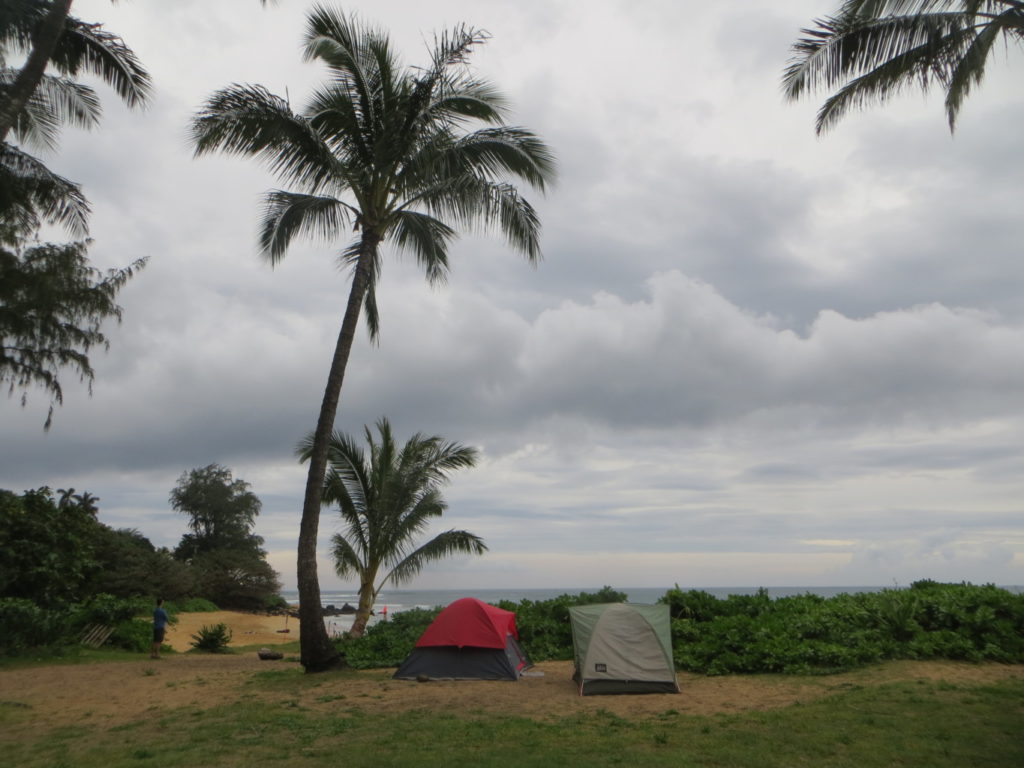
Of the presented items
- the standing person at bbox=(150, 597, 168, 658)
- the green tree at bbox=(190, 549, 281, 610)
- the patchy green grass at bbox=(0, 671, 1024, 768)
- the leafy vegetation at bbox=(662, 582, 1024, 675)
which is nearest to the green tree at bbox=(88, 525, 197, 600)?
the green tree at bbox=(190, 549, 281, 610)

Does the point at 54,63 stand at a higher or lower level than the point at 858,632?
higher

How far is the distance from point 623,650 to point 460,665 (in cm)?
317

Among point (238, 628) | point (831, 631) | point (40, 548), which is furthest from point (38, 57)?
point (238, 628)

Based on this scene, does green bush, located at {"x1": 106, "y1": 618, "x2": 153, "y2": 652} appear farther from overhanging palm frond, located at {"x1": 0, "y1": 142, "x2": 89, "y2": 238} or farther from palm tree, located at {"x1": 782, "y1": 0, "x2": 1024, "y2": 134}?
palm tree, located at {"x1": 782, "y1": 0, "x2": 1024, "y2": 134}

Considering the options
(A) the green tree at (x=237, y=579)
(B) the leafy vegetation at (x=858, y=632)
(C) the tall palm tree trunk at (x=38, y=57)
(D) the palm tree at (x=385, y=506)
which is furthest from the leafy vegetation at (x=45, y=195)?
(A) the green tree at (x=237, y=579)

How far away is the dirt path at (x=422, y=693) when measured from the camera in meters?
10.5

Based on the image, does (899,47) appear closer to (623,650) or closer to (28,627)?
(623,650)

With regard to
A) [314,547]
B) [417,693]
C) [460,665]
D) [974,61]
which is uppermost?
[974,61]

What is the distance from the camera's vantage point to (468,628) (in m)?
13.5

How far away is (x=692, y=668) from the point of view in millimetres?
13227

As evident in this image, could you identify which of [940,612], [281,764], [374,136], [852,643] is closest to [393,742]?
[281,764]

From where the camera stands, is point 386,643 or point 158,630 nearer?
point 386,643

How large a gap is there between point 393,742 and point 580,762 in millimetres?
2311

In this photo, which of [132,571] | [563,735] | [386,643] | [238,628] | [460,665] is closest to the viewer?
[563,735]
